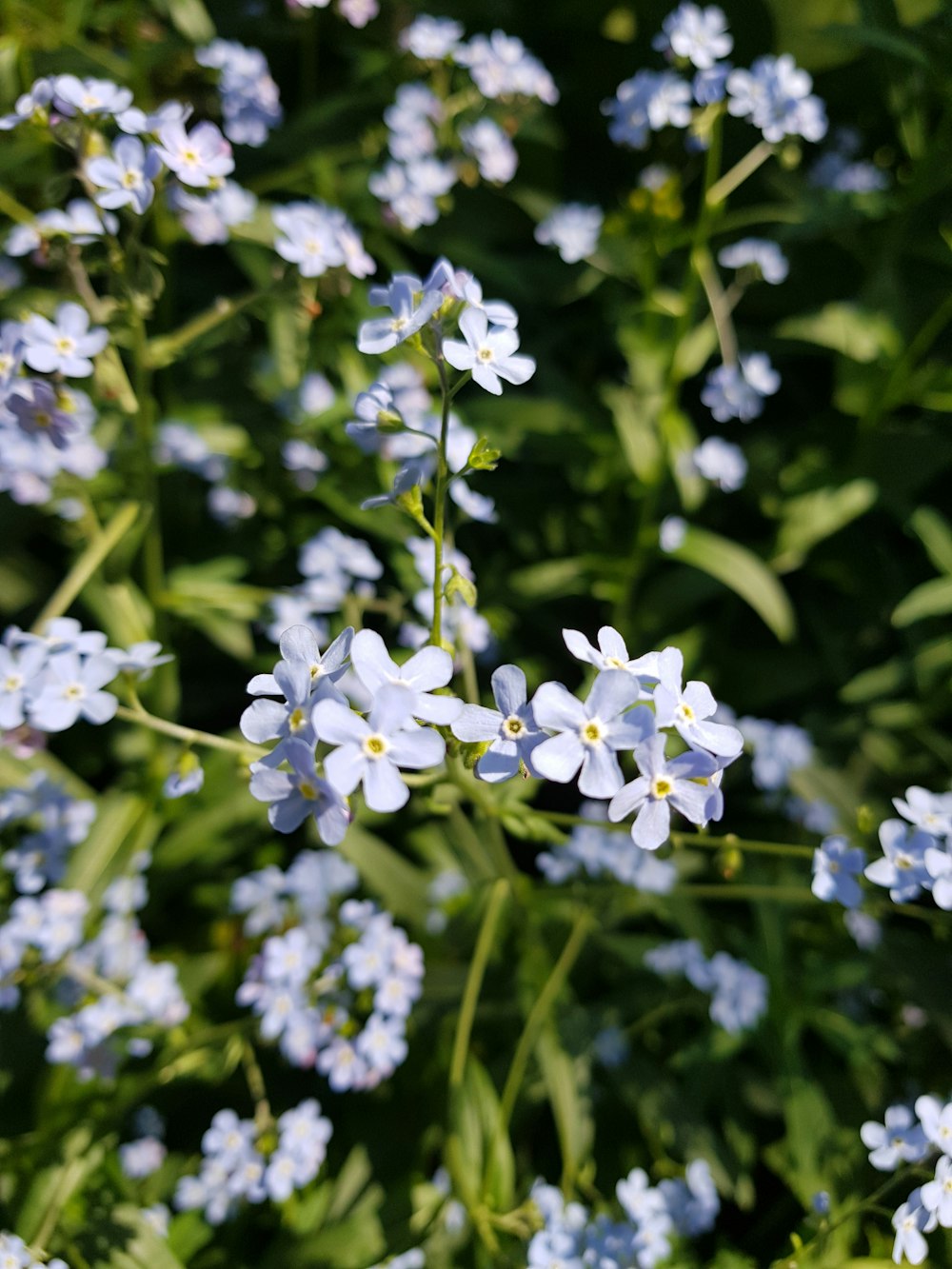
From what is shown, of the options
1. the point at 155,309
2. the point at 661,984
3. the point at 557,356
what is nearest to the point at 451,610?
the point at 661,984

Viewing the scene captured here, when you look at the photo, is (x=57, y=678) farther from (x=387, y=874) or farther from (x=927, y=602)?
(x=927, y=602)

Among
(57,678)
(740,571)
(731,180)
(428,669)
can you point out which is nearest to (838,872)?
(428,669)

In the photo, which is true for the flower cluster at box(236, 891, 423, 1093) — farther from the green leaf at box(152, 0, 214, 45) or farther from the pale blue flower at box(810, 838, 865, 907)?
the green leaf at box(152, 0, 214, 45)

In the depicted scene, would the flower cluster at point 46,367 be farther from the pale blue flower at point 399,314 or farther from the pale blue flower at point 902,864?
the pale blue flower at point 902,864

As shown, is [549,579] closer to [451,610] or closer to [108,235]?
[451,610]

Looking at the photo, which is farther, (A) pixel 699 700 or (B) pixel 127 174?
(B) pixel 127 174

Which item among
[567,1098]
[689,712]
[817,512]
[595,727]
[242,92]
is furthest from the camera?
[817,512]

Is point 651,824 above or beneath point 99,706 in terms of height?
above

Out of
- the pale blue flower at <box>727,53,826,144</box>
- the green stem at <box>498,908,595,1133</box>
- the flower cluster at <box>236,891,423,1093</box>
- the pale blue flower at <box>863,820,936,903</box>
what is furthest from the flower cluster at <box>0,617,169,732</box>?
the pale blue flower at <box>727,53,826,144</box>

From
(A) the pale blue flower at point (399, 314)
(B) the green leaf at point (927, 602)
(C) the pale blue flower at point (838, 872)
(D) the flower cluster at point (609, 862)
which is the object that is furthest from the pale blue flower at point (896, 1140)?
(A) the pale blue flower at point (399, 314)
